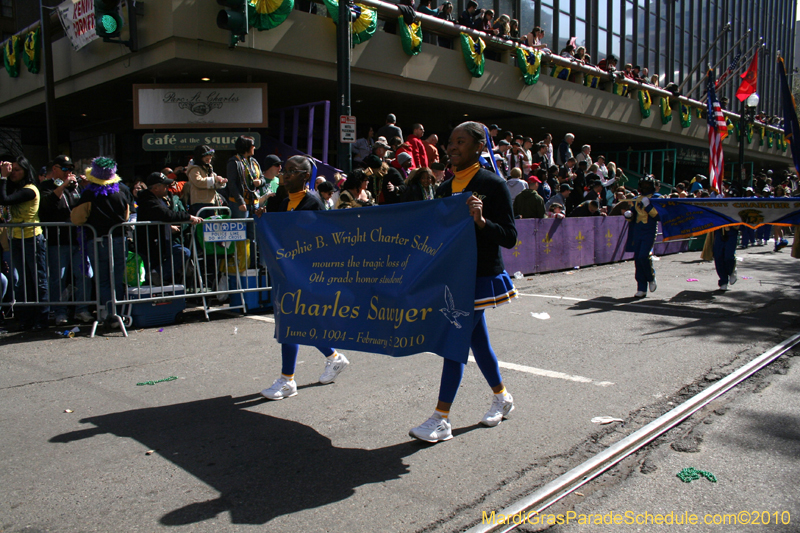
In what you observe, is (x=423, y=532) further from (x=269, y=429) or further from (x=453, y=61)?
(x=453, y=61)

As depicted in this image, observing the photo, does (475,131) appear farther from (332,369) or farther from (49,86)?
(49,86)

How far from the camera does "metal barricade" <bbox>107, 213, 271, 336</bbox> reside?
7.54m

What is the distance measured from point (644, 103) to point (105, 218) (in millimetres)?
23291

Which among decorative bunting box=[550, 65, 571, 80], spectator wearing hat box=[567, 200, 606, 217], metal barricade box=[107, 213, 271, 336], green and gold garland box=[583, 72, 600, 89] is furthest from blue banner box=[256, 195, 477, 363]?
green and gold garland box=[583, 72, 600, 89]

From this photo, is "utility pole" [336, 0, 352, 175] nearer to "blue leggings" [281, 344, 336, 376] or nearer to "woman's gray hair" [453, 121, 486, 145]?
"blue leggings" [281, 344, 336, 376]

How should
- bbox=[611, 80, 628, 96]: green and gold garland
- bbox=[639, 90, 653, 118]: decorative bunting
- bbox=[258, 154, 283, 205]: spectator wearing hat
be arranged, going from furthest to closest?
bbox=[639, 90, 653, 118]: decorative bunting
bbox=[611, 80, 628, 96]: green and gold garland
bbox=[258, 154, 283, 205]: spectator wearing hat

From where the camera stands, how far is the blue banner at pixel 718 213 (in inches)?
358

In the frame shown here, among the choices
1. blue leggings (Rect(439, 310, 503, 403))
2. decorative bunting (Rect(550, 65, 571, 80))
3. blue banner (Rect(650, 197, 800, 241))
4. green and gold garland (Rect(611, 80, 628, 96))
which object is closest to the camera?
blue leggings (Rect(439, 310, 503, 403))

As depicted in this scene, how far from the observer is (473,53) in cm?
1706

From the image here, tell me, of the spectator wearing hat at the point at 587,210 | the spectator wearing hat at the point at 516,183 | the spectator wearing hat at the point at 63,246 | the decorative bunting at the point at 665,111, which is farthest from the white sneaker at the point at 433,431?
the decorative bunting at the point at 665,111

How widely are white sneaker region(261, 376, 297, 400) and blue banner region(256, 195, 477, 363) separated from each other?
17.1 inches

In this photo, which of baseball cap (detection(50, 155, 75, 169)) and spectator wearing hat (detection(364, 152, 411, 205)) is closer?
baseball cap (detection(50, 155, 75, 169))

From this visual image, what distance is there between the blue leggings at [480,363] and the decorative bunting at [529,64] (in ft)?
53.7

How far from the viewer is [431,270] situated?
386cm
